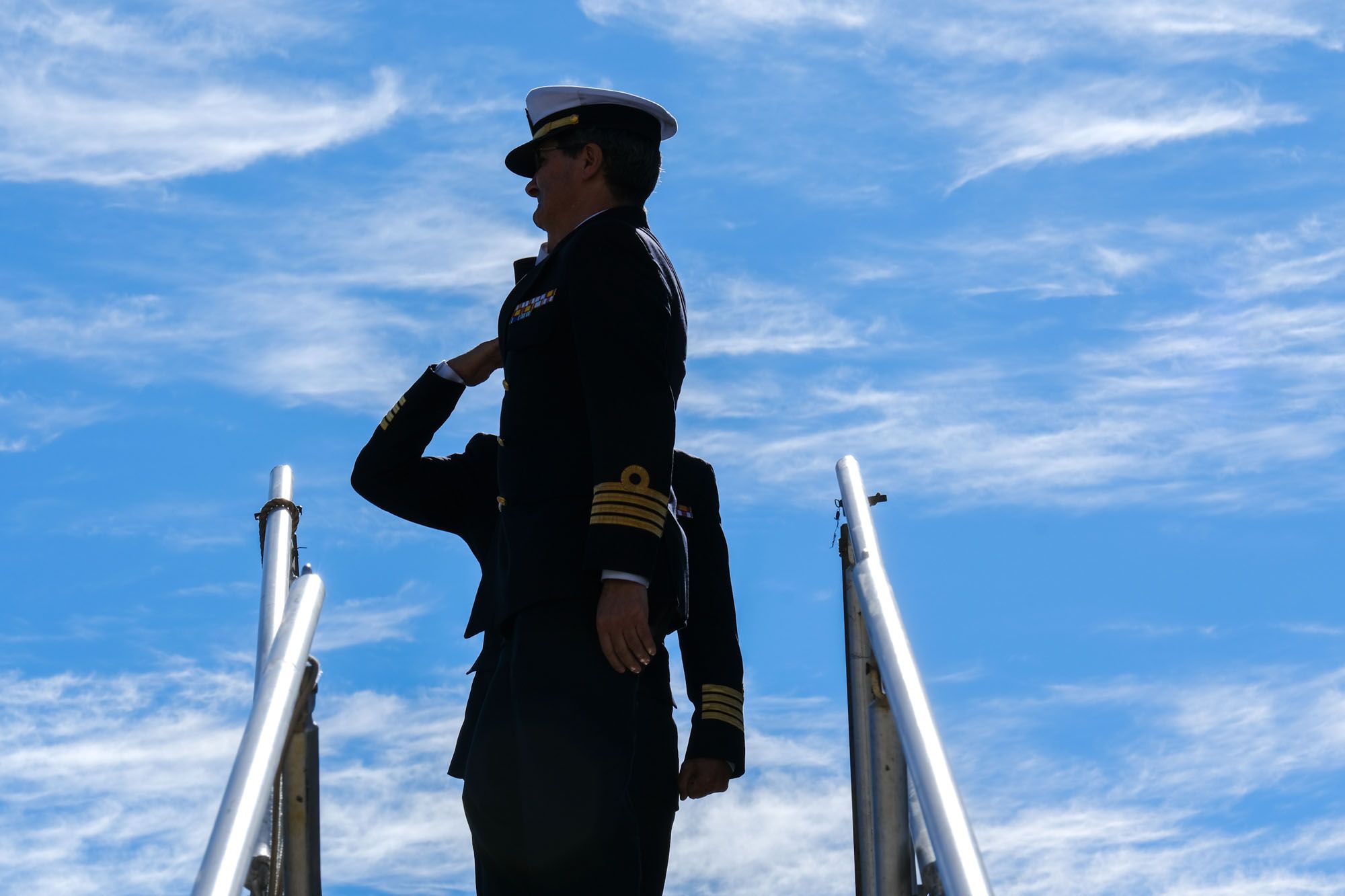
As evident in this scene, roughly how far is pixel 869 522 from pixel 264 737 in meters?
Result: 1.74

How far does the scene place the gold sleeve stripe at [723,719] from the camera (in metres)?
5.11

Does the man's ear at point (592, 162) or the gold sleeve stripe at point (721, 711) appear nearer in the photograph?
the man's ear at point (592, 162)

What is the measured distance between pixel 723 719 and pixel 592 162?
166 centimetres

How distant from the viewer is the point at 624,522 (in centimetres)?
389

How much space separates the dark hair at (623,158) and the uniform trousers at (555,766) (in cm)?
108

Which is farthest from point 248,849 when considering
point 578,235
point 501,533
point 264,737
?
point 578,235

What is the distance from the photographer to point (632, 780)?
4.37m

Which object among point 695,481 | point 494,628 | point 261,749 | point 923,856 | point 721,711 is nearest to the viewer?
point 261,749

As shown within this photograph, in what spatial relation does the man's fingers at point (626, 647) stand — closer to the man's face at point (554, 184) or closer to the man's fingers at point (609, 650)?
the man's fingers at point (609, 650)

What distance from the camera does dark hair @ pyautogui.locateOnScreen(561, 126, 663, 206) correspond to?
442cm

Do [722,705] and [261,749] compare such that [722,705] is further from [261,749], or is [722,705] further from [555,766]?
[261,749]

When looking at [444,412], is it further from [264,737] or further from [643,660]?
[264,737]

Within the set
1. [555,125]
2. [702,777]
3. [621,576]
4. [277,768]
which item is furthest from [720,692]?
[277,768]

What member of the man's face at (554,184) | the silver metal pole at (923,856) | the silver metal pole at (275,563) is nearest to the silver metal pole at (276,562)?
the silver metal pole at (275,563)
